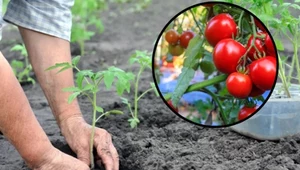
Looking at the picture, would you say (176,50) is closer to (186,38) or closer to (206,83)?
(186,38)

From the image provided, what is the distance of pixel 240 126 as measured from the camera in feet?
8.73

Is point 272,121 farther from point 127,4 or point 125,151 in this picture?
point 127,4

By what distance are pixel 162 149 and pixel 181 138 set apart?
203mm

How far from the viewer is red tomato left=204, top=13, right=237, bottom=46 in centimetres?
213

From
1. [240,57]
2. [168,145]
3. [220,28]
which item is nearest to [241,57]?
[240,57]

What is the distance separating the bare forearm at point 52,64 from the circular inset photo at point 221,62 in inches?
20.8

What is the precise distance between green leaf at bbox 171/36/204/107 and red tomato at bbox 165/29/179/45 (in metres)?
0.07

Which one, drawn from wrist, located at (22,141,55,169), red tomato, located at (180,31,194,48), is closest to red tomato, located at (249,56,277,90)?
red tomato, located at (180,31,194,48)

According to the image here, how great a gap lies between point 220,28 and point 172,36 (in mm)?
249

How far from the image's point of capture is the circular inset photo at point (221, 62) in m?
2.13

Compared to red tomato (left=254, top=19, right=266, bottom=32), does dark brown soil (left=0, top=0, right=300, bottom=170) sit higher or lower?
lower

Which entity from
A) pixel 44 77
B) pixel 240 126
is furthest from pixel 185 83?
pixel 44 77

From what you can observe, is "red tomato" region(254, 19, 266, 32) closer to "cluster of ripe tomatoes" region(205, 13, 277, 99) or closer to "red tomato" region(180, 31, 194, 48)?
"cluster of ripe tomatoes" region(205, 13, 277, 99)

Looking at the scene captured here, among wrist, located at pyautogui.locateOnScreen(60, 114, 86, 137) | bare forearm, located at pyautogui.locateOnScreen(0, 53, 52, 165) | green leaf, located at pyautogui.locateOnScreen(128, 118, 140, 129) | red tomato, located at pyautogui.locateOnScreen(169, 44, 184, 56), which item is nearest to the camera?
bare forearm, located at pyautogui.locateOnScreen(0, 53, 52, 165)
